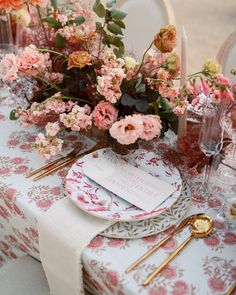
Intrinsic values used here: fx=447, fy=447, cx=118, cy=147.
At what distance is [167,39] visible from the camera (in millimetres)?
1009

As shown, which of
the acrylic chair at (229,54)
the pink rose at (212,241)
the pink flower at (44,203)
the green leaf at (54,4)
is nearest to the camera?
the pink rose at (212,241)

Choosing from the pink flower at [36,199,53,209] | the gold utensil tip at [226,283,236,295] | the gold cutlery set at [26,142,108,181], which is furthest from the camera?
the gold cutlery set at [26,142,108,181]

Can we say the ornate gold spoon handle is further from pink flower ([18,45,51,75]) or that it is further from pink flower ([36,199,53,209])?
pink flower ([18,45,51,75])

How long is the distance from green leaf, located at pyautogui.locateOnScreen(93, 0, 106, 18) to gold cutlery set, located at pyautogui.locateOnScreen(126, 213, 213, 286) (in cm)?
55

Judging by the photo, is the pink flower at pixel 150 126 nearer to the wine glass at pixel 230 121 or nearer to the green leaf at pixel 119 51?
the wine glass at pixel 230 121

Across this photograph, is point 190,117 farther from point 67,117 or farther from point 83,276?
point 83,276

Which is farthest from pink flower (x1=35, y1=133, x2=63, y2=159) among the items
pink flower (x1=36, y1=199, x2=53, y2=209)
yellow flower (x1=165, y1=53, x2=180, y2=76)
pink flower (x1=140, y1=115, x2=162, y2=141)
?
yellow flower (x1=165, y1=53, x2=180, y2=76)

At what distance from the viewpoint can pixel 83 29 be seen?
1161 millimetres

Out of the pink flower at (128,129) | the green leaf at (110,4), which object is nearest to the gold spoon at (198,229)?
the pink flower at (128,129)

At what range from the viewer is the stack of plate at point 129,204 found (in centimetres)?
95

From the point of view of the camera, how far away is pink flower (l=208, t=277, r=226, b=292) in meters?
0.83

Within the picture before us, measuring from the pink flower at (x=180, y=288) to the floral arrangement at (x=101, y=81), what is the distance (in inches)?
13.1

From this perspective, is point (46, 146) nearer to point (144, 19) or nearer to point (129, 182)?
point (129, 182)

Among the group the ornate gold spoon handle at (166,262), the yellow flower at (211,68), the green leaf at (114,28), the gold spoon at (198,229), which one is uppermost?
the green leaf at (114,28)
